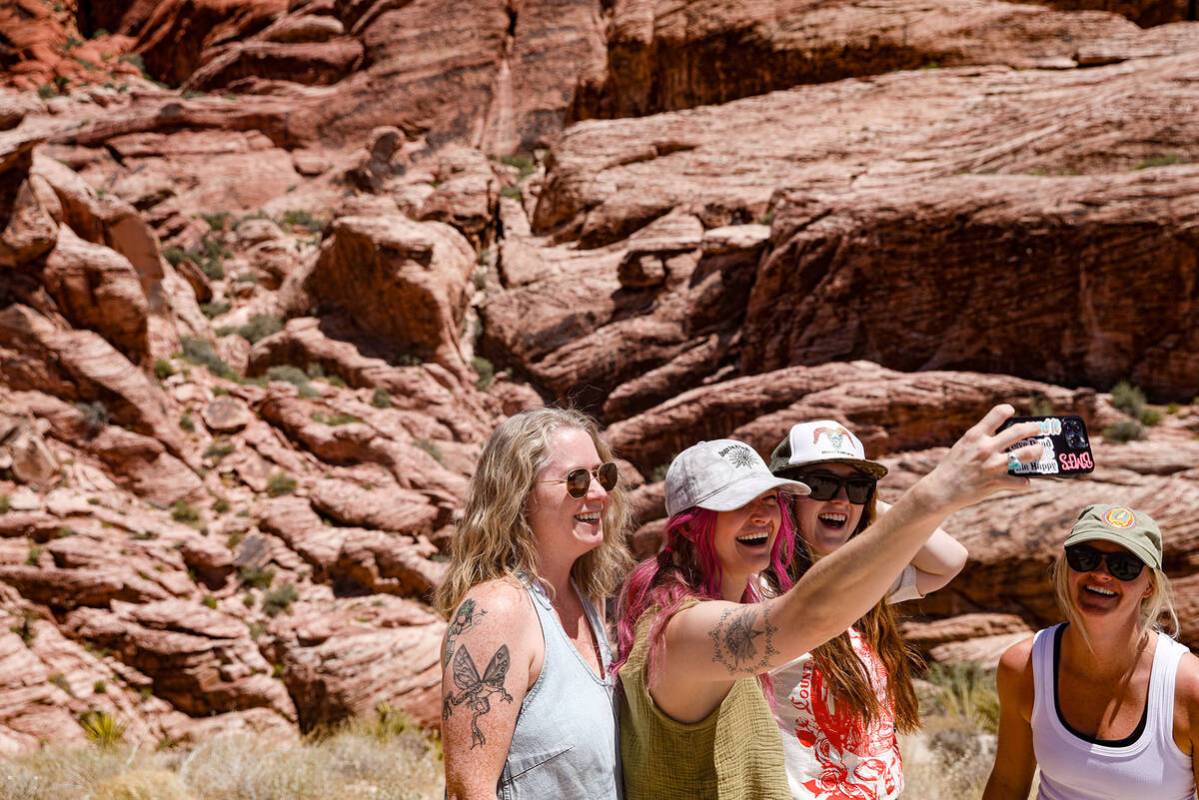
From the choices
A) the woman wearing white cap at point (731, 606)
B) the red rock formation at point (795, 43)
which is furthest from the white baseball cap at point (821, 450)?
the red rock formation at point (795, 43)

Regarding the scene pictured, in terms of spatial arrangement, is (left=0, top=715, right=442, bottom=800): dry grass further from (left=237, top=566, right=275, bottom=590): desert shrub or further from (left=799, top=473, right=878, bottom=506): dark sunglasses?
(left=799, top=473, right=878, bottom=506): dark sunglasses

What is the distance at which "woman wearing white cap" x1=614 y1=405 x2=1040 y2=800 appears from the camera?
1.54m

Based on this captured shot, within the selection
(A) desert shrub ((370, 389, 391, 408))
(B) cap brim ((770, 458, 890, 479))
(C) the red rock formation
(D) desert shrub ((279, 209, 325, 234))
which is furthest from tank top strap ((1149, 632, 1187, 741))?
(D) desert shrub ((279, 209, 325, 234))

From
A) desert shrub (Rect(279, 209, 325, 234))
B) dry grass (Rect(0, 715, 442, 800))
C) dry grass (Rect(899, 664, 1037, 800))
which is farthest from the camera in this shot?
desert shrub (Rect(279, 209, 325, 234))

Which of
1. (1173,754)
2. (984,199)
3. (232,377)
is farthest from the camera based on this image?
(232,377)

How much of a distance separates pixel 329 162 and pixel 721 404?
2199 cm

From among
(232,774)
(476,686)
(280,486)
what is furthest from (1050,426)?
(280,486)

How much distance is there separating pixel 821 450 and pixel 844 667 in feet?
2.30

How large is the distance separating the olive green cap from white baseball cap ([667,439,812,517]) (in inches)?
38.3

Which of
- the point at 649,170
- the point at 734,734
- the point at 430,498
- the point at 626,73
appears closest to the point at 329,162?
the point at 626,73

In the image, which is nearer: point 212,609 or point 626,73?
point 212,609

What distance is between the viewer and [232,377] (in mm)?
15961

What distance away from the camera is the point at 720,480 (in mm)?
2168

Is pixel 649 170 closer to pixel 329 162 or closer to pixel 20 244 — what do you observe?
pixel 20 244
